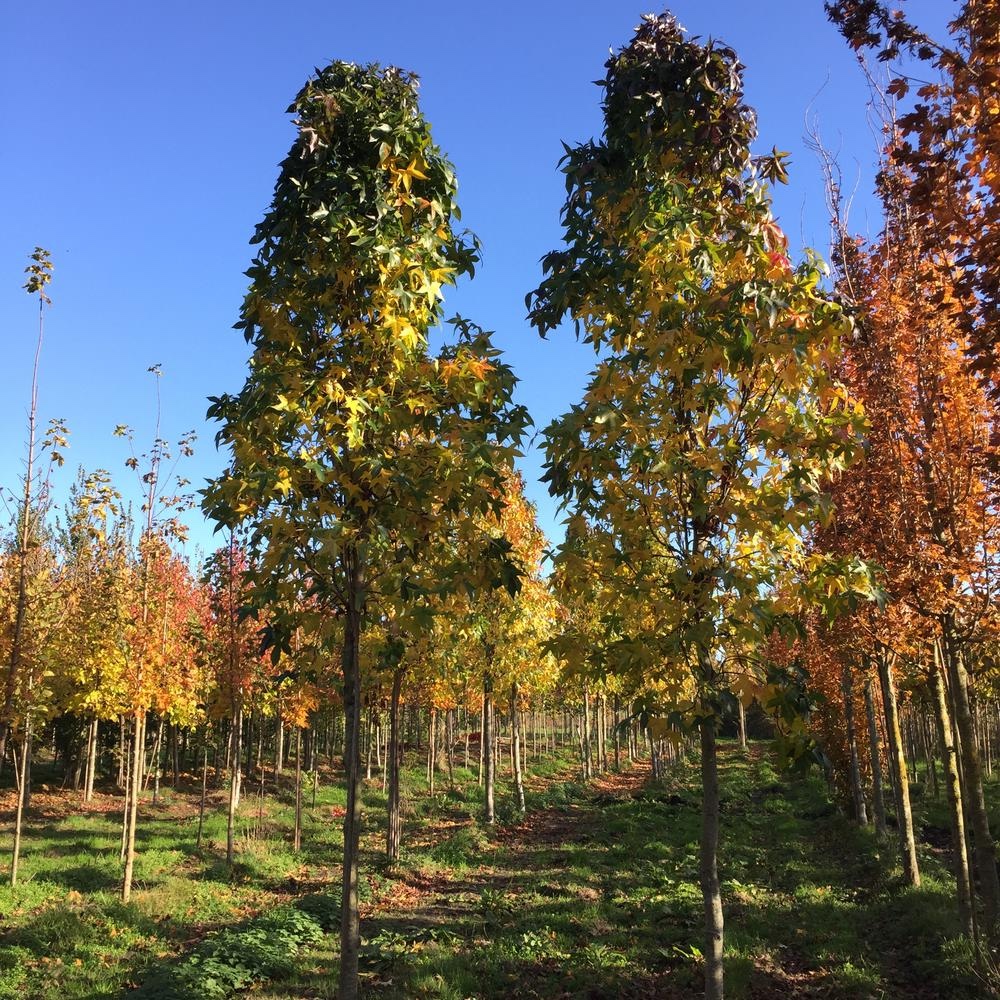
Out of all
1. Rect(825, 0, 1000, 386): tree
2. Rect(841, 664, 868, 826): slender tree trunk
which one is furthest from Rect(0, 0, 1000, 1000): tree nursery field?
Rect(841, 664, 868, 826): slender tree trunk

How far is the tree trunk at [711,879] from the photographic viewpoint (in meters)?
4.58

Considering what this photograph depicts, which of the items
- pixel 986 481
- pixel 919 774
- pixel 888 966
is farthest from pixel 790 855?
pixel 919 774

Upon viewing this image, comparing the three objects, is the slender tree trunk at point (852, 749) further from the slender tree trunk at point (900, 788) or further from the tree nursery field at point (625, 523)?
the slender tree trunk at point (900, 788)

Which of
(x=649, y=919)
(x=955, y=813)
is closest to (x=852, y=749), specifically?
(x=955, y=813)

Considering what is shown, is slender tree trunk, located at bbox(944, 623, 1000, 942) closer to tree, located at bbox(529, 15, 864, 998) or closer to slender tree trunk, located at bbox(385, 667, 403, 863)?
tree, located at bbox(529, 15, 864, 998)

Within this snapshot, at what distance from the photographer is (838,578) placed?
4.46 metres

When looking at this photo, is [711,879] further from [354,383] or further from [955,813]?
[955,813]

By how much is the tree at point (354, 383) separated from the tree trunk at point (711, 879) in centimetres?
236

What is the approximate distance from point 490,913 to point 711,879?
259 inches

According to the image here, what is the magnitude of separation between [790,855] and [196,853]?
13274mm

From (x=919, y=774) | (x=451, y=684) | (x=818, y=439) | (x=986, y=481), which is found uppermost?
Result: (x=986, y=481)

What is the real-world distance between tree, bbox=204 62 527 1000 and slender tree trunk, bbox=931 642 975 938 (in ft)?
24.0

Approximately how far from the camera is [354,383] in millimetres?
5691

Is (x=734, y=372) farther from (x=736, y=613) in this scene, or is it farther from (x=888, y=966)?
(x=888, y=966)
